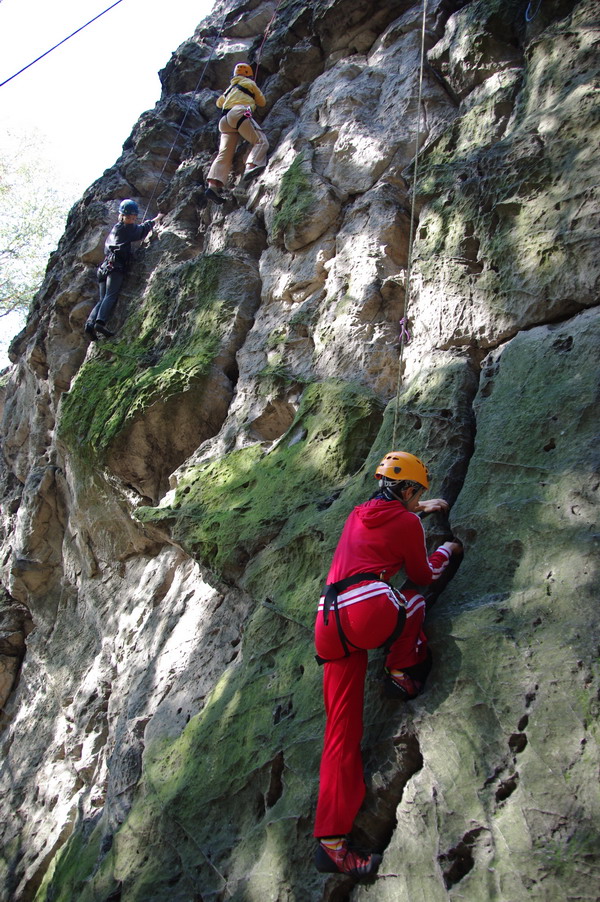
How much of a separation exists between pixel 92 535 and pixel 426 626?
6.07 m

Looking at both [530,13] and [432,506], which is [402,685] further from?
[530,13]

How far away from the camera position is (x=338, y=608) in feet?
11.5

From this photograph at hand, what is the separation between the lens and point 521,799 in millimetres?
2906

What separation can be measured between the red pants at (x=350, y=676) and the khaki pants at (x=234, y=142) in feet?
24.2

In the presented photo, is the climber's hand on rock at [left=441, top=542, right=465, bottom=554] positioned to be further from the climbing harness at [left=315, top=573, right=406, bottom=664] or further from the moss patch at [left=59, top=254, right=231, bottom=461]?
the moss patch at [left=59, top=254, right=231, bottom=461]

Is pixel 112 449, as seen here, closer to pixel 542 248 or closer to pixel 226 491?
pixel 226 491

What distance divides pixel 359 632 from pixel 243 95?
8524 millimetres

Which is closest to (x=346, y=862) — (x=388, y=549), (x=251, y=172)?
(x=388, y=549)

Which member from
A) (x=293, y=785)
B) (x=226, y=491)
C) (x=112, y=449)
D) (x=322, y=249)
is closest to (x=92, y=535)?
(x=112, y=449)

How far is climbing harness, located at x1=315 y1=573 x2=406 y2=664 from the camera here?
11.3 ft

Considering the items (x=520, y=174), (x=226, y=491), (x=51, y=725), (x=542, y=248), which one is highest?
(x=520, y=174)

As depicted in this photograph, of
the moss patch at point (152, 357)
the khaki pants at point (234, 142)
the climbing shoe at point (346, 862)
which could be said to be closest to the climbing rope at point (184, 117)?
the khaki pants at point (234, 142)

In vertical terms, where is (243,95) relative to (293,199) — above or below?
above

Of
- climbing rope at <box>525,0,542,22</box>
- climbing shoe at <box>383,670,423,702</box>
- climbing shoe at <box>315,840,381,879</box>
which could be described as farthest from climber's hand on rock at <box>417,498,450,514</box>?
climbing rope at <box>525,0,542,22</box>
